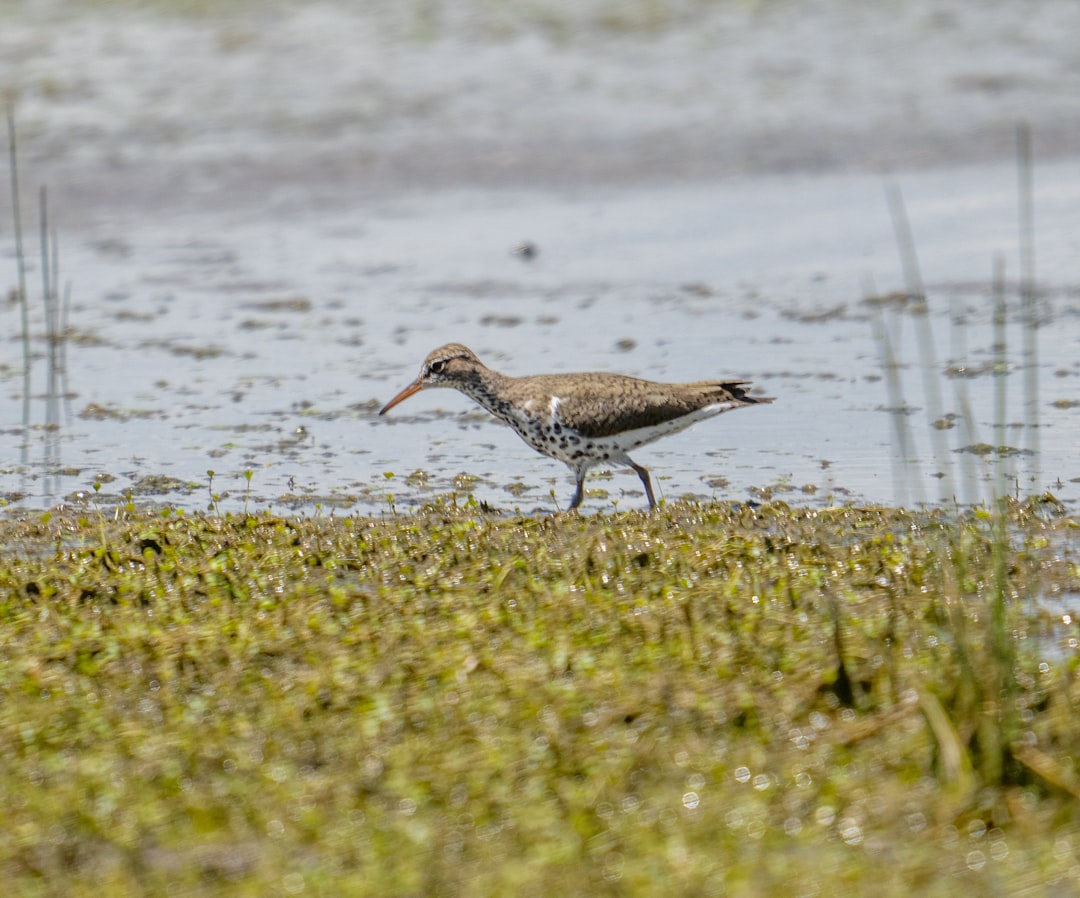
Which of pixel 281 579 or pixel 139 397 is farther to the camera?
pixel 139 397

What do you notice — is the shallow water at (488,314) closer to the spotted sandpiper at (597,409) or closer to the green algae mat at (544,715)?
the spotted sandpiper at (597,409)

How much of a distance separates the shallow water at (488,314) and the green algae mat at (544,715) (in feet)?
2.58

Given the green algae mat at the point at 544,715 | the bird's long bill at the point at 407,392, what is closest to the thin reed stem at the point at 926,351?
the green algae mat at the point at 544,715

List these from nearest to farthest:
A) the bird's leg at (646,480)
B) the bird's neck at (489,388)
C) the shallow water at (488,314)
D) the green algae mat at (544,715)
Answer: the green algae mat at (544,715) → the bird's leg at (646,480) → the bird's neck at (489,388) → the shallow water at (488,314)

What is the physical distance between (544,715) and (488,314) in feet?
24.9

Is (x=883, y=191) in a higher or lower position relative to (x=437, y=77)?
lower

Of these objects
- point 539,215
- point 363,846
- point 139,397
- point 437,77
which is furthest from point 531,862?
point 437,77

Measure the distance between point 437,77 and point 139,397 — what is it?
8966 millimetres

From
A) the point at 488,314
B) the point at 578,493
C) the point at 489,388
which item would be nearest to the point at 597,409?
the point at 578,493

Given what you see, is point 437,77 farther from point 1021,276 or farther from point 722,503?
point 722,503

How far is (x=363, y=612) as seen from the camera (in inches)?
273

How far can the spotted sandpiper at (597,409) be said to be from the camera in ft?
29.2

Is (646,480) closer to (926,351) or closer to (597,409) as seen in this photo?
(597,409)

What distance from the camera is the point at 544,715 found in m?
5.82
